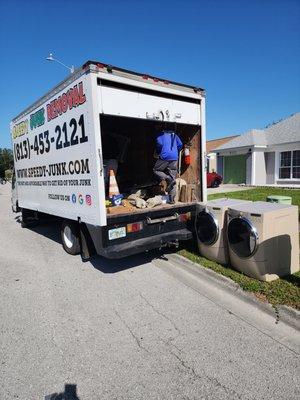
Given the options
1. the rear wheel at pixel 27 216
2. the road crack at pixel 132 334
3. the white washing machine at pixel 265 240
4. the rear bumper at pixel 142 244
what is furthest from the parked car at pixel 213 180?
the road crack at pixel 132 334

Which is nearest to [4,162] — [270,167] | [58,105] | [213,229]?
[270,167]

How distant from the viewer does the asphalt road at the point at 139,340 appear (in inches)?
107

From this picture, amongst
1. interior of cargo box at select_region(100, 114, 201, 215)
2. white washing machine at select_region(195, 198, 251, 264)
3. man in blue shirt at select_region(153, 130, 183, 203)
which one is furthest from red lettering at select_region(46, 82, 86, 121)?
white washing machine at select_region(195, 198, 251, 264)

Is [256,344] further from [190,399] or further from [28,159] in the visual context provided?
[28,159]

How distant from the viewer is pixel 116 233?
5164 mm

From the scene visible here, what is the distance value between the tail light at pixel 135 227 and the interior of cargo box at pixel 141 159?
243 mm

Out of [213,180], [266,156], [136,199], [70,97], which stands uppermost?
[70,97]

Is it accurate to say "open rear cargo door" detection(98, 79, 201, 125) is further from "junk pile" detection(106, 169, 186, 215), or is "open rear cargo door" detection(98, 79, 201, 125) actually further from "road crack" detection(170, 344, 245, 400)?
"road crack" detection(170, 344, 245, 400)

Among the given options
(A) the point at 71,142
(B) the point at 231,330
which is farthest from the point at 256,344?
(A) the point at 71,142

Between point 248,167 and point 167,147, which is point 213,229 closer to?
point 167,147

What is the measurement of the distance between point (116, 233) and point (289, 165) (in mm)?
18636

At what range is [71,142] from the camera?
215 inches

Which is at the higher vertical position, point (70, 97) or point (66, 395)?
point (70, 97)

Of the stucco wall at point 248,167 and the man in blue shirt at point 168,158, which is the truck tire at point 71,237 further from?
the stucco wall at point 248,167
